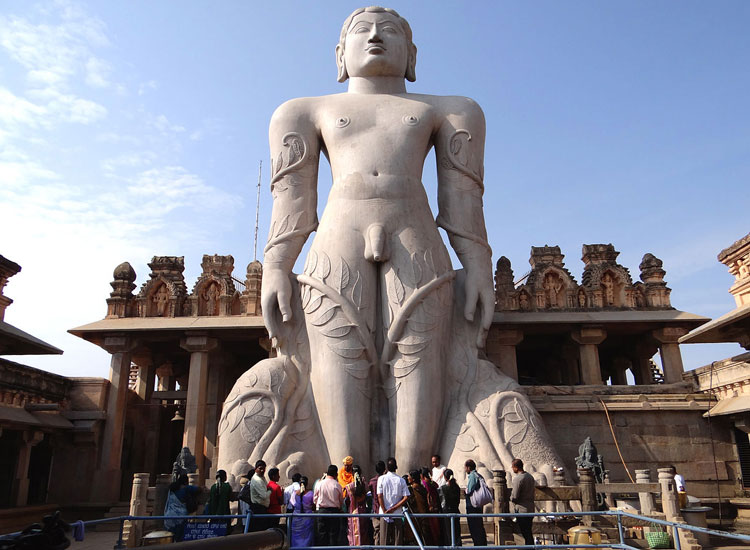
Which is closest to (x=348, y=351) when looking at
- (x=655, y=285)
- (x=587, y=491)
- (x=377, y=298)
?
(x=377, y=298)

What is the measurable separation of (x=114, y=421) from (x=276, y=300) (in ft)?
25.2

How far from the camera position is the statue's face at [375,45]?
10.2 m

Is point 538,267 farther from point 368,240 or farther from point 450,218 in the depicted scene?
point 368,240

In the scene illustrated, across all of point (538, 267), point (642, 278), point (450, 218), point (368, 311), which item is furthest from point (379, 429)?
point (642, 278)

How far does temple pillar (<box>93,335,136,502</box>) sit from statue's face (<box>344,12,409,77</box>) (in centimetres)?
926

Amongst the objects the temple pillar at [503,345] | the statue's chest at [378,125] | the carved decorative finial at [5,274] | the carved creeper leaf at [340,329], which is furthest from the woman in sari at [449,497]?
the carved decorative finial at [5,274]

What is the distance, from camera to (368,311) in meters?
8.95

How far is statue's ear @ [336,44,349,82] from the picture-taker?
10859 millimetres

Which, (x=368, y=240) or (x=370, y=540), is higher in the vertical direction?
(x=368, y=240)

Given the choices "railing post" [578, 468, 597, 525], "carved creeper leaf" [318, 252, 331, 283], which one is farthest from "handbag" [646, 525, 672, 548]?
"carved creeper leaf" [318, 252, 331, 283]

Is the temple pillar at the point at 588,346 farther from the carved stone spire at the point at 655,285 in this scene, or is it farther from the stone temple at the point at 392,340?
the stone temple at the point at 392,340

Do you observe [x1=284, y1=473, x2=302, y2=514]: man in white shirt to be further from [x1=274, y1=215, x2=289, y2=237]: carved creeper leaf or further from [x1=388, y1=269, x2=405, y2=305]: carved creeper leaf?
[x1=274, y1=215, x2=289, y2=237]: carved creeper leaf

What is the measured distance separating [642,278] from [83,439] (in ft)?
47.3

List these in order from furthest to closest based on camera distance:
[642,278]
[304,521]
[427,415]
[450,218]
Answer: [642,278], [450,218], [427,415], [304,521]
